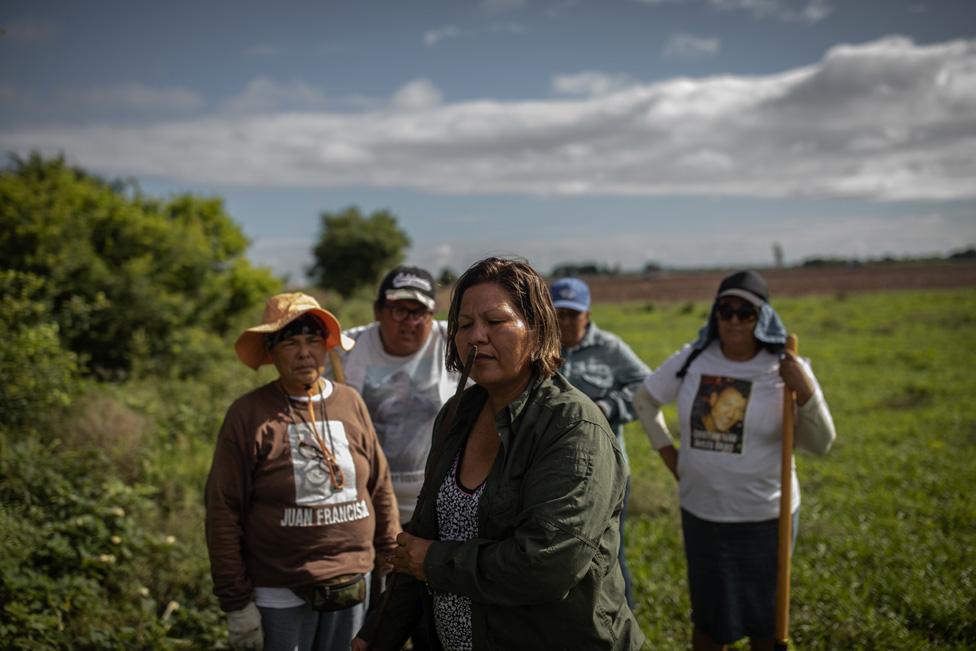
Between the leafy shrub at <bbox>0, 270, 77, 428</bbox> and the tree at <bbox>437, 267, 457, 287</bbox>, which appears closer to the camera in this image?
the tree at <bbox>437, 267, 457, 287</bbox>

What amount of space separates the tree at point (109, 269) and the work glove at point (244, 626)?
763 centimetres

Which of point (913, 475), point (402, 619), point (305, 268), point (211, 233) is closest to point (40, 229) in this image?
point (211, 233)

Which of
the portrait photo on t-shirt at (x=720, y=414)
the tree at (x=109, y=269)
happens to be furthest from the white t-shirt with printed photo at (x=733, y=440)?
the tree at (x=109, y=269)

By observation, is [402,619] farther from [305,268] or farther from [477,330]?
[305,268]

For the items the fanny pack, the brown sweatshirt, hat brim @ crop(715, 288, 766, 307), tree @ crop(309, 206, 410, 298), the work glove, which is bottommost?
the work glove

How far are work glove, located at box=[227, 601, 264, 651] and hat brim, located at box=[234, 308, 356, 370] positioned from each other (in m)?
1.00

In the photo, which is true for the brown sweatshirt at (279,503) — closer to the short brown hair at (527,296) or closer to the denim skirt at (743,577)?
the short brown hair at (527,296)

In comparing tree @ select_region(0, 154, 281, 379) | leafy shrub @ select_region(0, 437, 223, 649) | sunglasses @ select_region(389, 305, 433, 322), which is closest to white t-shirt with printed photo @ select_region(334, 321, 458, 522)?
sunglasses @ select_region(389, 305, 433, 322)

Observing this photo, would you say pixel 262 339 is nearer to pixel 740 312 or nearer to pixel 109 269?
pixel 740 312

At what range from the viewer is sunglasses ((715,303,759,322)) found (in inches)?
128

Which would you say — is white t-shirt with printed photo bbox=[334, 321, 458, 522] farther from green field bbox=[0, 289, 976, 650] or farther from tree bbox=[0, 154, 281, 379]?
tree bbox=[0, 154, 281, 379]

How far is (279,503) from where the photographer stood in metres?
2.56

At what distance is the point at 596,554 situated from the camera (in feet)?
5.62

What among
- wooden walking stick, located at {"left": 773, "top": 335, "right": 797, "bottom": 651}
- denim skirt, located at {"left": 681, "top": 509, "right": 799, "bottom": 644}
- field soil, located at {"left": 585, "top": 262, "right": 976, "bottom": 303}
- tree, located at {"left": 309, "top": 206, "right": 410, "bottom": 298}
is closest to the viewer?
wooden walking stick, located at {"left": 773, "top": 335, "right": 797, "bottom": 651}
